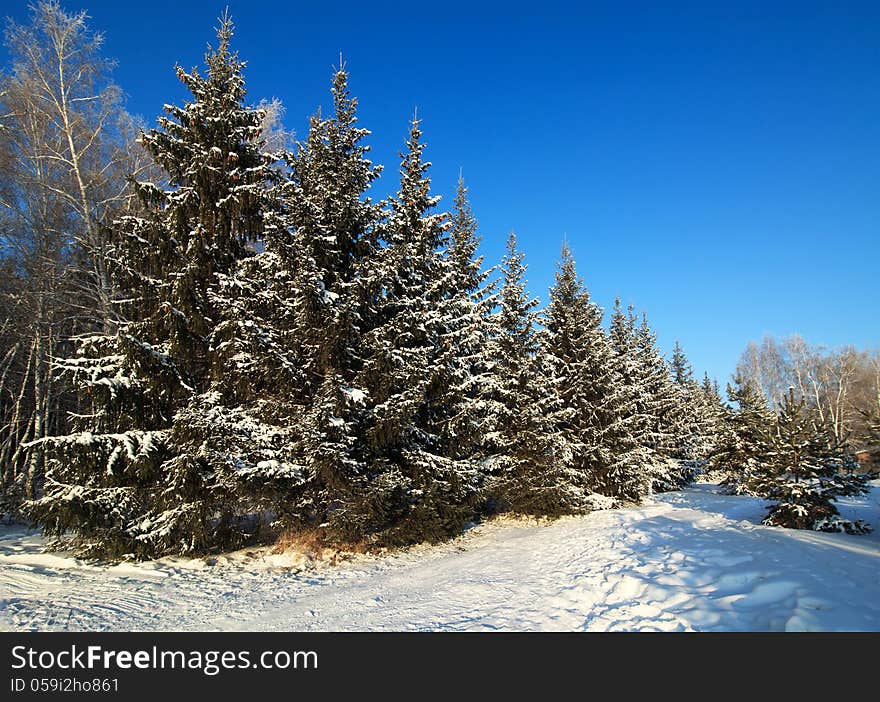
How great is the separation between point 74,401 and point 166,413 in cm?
1418

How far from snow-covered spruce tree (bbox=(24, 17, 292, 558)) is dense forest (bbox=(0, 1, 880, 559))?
0.05 m

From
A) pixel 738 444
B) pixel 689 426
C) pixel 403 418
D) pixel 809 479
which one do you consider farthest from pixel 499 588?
pixel 689 426

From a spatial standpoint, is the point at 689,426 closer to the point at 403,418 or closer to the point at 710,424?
the point at 710,424

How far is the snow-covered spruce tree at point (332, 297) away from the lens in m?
9.52

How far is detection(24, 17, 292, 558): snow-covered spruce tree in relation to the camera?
862 cm

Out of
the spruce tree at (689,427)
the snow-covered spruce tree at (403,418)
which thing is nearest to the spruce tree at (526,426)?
the snow-covered spruce tree at (403,418)

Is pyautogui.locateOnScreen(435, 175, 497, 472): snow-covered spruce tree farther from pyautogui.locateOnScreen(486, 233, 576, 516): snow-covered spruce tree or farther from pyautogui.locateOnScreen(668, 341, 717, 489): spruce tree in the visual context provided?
pyautogui.locateOnScreen(668, 341, 717, 489): spruce tree

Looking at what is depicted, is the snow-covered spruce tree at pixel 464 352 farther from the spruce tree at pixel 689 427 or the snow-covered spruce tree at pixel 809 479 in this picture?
the spruce tree at pixel 689 427

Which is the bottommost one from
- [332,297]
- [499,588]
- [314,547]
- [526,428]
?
[499,588]

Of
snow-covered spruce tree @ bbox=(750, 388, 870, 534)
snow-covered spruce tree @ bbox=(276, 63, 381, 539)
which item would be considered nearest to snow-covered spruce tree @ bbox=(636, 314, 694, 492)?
snow-covered spruce tree @ bbox=(750, 388, 870, 534)

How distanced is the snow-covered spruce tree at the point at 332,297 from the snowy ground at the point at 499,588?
1927 millimetres

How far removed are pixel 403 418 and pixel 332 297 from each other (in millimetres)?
3407

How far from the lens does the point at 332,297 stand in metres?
10.2
